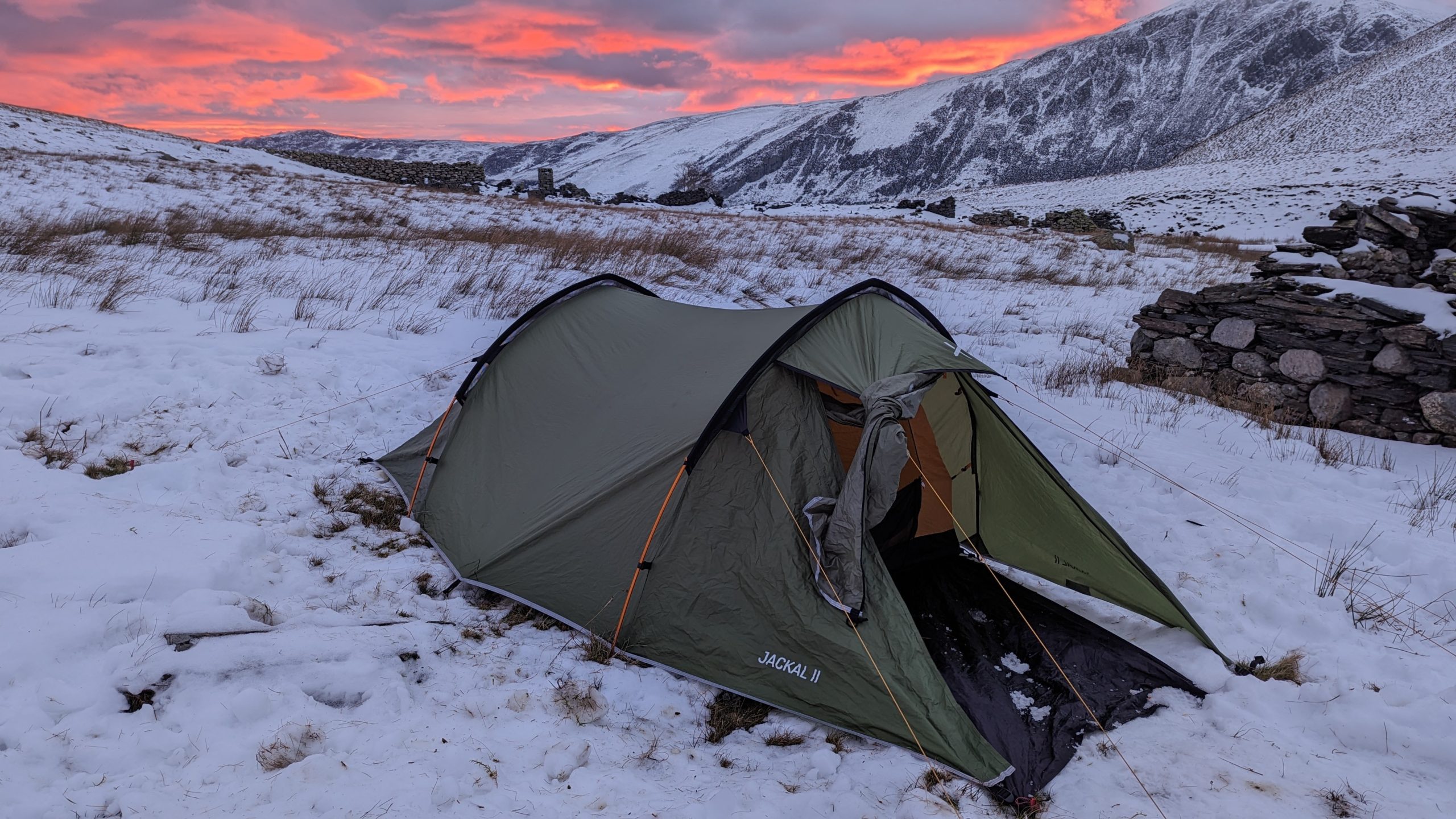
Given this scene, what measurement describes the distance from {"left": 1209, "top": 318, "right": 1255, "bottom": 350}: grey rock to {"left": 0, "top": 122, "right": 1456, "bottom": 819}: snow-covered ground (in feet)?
3.17

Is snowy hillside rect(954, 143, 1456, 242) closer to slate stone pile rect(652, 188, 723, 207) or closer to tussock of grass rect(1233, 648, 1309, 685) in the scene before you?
slate stone pile rect(652, 188, 723, 207)

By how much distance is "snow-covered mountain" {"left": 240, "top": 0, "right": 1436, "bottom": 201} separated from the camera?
102250 millimetres

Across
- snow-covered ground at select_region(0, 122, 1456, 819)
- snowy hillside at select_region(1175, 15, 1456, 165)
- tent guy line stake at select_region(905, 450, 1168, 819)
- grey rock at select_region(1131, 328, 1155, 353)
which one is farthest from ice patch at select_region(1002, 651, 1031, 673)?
snowy hillside at select_region(1175, 15, 1456, 165)

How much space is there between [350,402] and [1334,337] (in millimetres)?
10584

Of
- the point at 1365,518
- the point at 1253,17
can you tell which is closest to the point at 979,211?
the point at 1365,518

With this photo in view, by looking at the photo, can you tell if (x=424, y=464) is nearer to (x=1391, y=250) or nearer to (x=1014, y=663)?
(x=1014, y=663)

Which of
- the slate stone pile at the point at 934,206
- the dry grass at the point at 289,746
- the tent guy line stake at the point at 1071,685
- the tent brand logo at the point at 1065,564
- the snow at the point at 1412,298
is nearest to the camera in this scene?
the dry grass at the point at 289,746

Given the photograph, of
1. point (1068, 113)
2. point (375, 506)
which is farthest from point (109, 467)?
point (1068, 113)

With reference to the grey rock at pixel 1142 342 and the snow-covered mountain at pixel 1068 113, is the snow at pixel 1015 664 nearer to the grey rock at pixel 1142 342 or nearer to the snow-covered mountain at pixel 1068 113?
the grey rock at pixel 1142 342

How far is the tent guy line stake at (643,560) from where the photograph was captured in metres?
4.12

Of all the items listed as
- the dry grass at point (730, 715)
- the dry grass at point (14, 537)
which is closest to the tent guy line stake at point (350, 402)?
the dry grass at point (14, 537)

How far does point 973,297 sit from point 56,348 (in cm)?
1314

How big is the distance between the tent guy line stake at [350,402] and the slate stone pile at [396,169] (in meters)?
29.8

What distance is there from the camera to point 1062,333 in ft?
36.4
